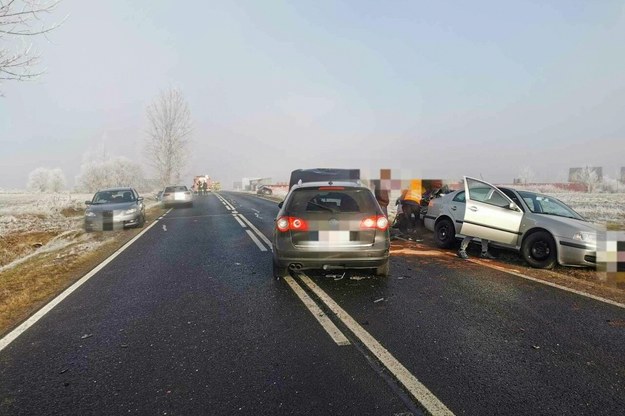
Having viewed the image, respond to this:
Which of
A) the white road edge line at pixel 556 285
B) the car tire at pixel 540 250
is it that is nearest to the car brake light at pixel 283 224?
the white road edge line at pixel 556 285

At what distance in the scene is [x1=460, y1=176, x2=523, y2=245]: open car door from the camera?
284 inches

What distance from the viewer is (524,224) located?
703 centimetres

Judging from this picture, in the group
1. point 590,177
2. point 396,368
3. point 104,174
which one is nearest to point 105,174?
point 104,174

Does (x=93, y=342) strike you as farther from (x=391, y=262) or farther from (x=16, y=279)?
(x=391, y=262)

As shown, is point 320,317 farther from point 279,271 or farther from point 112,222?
point 112,222

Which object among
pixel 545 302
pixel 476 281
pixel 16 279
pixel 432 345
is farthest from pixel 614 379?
pixel 16 279

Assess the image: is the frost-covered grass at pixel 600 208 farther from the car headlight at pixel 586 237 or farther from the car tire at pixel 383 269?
the car tire at pixel 383 269

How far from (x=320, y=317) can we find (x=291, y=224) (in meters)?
1.62

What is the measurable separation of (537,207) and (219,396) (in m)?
7.12

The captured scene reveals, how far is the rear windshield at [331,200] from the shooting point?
5613mm

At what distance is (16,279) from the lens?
6488 millimetres

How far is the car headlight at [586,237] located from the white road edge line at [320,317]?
4871 mm

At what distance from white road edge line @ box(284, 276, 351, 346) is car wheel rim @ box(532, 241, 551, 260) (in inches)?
181

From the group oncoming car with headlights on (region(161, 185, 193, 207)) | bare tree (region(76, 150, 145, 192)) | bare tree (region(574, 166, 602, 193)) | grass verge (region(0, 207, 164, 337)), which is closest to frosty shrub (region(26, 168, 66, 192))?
bare tree (region(76, 150, 145, 192))
